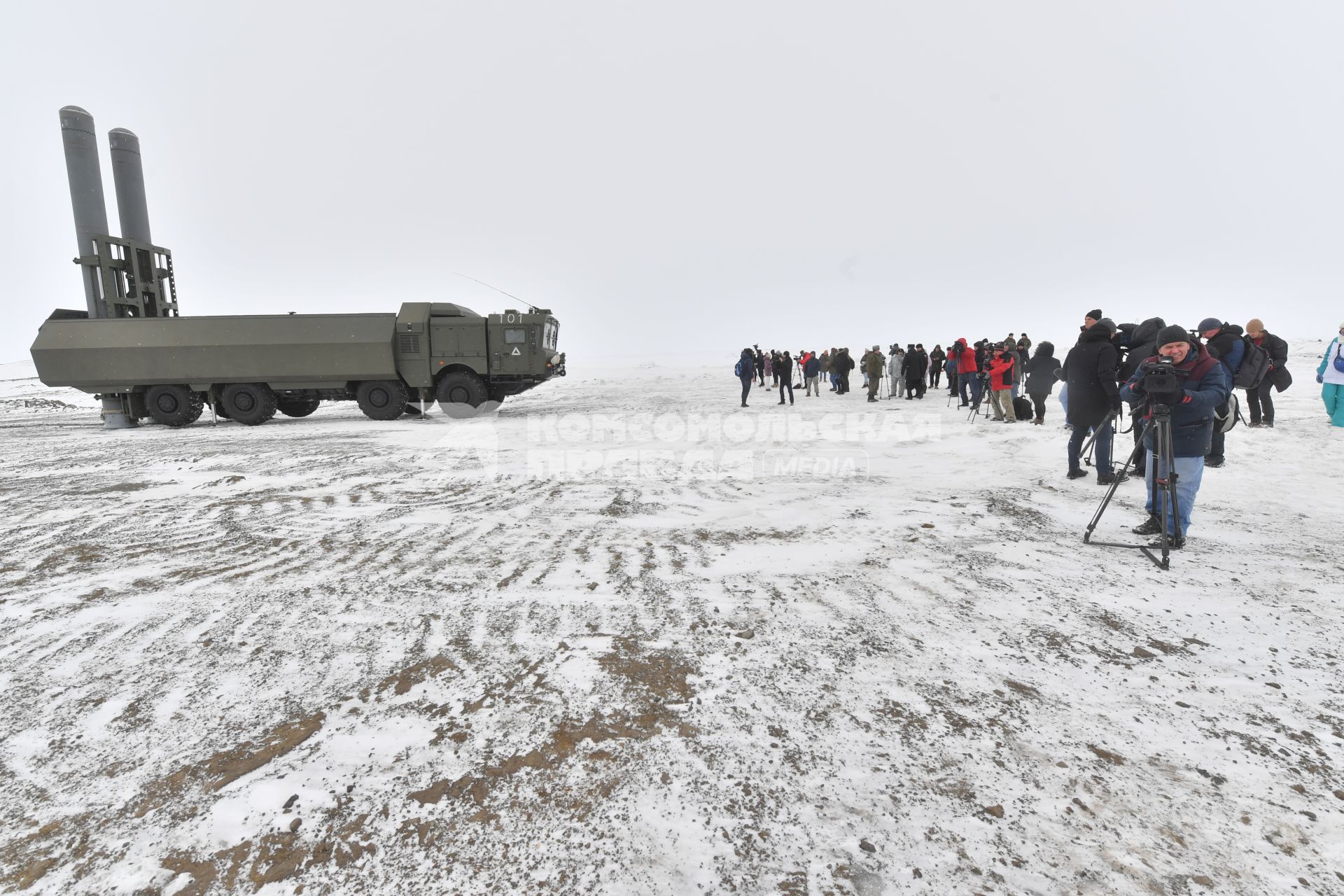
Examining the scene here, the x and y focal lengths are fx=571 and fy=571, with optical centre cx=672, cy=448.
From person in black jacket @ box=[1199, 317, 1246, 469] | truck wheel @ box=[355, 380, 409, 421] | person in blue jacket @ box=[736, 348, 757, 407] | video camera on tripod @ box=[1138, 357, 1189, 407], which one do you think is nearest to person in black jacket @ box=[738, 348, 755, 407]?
person in blue jacket @ box=[736, 348, 757, 407]

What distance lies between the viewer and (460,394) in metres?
14.4

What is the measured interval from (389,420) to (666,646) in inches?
503

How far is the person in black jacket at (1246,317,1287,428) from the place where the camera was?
26.3ft

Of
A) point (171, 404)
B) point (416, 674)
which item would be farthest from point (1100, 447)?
point (171, 404)

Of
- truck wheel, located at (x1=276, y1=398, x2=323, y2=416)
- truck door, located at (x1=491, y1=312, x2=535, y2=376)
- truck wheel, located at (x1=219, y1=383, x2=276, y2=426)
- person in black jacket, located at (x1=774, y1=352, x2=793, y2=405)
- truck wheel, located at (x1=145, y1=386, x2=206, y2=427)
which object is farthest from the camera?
person in black jacket, located at (x1=774, y1=352, x2=793, y2=405)

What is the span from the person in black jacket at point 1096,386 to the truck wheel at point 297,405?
15.3 m

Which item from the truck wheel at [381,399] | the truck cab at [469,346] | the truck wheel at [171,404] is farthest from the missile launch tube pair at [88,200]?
the truck cab at [469,346]

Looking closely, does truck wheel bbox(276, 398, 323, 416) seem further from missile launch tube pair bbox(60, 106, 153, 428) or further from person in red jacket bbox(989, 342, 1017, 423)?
person in red jacket bbox(989, 342, 1017, 423)

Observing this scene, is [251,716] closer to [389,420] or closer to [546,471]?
[546,471]

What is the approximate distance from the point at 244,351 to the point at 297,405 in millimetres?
1927

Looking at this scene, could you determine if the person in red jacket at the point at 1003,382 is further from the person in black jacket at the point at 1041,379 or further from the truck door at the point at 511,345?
the truck door at the point at 511,345

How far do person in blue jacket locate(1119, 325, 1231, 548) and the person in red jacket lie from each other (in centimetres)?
649

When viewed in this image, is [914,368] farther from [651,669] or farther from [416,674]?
[416,674]

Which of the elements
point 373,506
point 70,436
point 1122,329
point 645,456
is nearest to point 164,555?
point 373,506
